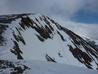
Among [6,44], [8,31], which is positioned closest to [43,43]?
[8,31]

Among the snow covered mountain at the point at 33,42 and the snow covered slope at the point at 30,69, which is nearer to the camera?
the snow covered slope at the point at 30,69

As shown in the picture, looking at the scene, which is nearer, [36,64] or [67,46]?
[36,64]

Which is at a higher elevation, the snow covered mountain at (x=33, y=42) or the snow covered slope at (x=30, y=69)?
the snow covered mountain at (x=33, y=42)

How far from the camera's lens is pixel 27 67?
19.5 metres

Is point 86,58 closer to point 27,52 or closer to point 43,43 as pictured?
point 43,43

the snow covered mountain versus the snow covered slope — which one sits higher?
the snow covered mountain

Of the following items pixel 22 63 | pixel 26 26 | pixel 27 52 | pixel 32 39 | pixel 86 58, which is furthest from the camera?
pixel 86 58

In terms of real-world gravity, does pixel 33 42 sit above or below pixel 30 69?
above

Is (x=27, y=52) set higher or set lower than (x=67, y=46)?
lower

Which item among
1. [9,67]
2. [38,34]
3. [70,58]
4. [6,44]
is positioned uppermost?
[38,34]

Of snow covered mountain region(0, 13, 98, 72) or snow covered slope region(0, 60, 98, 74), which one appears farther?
snow covered mountain region(0, 13, 98, 72)

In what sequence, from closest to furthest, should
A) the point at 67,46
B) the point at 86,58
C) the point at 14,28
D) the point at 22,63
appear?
the point at 22,63 → the point at 14,28 → the point at 67,46 → the point at 86,58

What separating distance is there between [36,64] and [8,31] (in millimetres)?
54165

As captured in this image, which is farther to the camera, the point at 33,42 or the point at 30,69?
the point at 33,42
